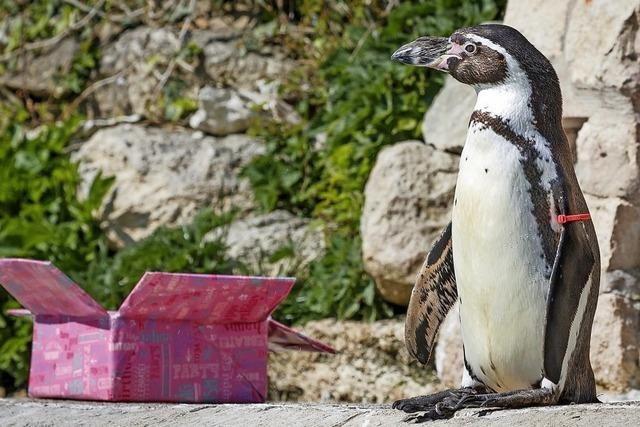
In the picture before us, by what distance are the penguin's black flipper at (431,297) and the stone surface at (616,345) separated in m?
1.43

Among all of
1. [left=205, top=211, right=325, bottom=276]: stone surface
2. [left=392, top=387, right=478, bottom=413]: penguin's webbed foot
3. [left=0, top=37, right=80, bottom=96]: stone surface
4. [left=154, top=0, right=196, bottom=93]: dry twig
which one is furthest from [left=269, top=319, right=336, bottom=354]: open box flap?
[left=0, top=37, right=80, bottom=96]: stone surface

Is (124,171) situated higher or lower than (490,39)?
lower

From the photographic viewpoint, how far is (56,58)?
7551 millimetres

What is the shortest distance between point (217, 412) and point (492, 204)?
0.82 meters

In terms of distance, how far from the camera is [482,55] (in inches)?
107

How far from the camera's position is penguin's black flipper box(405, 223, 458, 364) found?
9.50ft

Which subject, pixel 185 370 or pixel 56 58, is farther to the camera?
pixel 56 58

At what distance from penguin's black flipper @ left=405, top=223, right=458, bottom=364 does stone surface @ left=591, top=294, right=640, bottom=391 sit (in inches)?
56.4

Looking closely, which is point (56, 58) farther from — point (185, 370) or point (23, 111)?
point (185, 370)

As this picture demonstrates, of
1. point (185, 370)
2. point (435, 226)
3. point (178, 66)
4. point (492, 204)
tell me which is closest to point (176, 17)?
point (178, 66)

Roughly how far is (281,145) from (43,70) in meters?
2.03

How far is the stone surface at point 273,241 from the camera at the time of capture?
19.1 feet

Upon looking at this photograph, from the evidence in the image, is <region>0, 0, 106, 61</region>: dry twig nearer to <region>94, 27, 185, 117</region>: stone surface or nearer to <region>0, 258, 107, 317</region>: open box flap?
<region>94, 27, 185, 117</region>: stone surface

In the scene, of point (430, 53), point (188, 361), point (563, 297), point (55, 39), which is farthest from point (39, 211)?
point (563, 297)
